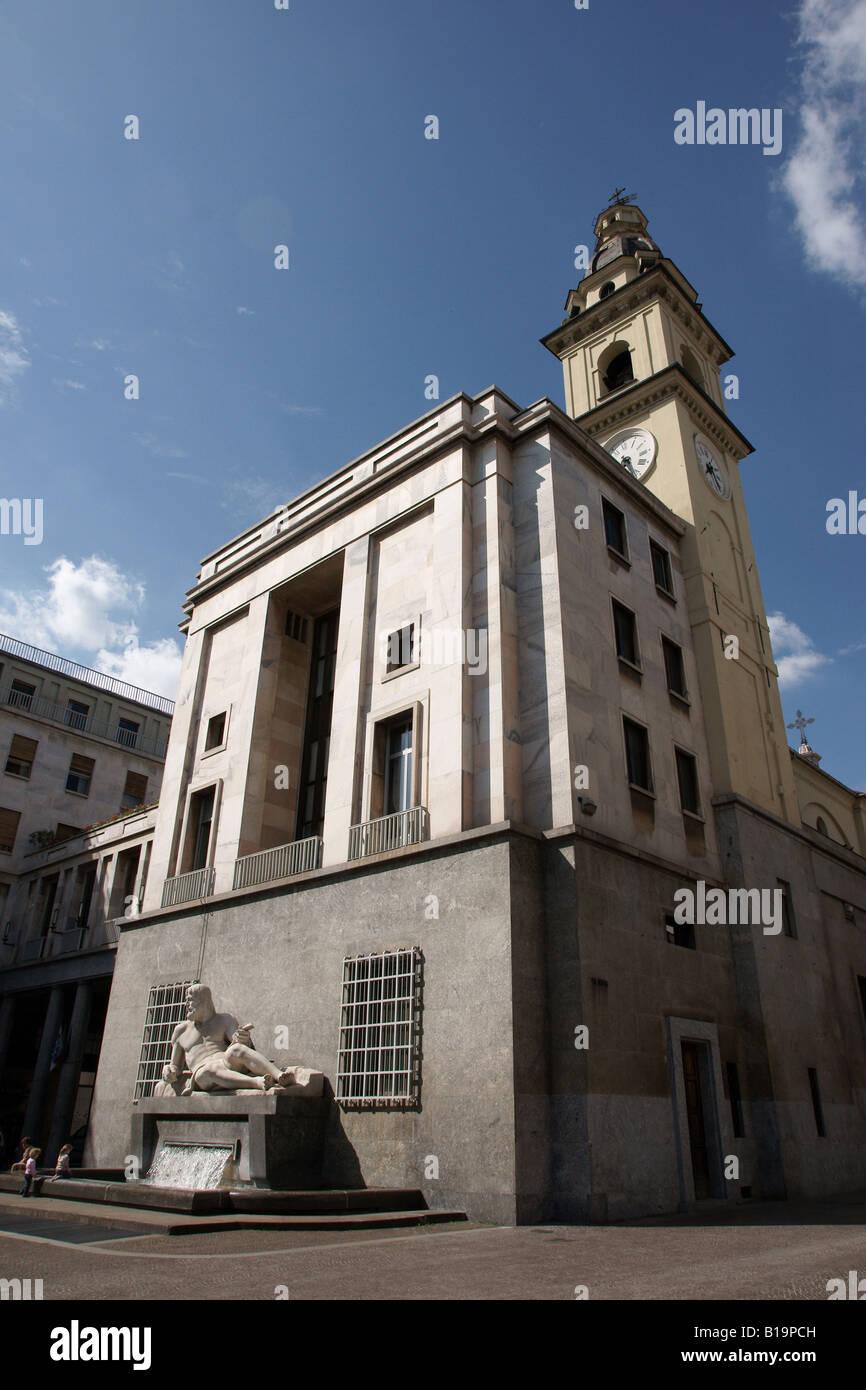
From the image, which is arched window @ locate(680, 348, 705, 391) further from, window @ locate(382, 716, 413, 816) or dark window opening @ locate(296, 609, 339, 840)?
window @ locate(382, 716, 413, 816)

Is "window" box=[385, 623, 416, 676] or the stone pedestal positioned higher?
"window" box=[385, 623, 416, 676]

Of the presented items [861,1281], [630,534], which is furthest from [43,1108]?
[861,1281]

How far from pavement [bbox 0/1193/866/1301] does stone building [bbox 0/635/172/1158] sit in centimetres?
1892

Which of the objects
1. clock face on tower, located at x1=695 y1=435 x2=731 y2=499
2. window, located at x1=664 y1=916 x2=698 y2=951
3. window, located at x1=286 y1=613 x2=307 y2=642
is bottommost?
window, located at x1=664 y1=916 x2=698 y2=951

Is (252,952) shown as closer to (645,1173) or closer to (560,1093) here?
(560,1093)

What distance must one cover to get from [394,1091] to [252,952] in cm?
527

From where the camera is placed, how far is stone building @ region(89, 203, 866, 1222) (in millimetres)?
13883

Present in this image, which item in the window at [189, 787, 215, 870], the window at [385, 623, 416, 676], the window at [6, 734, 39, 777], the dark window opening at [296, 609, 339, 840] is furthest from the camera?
the window at [6, 734, 39, 777]

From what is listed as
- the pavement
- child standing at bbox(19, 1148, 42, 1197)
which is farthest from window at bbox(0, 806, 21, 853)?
the pavement

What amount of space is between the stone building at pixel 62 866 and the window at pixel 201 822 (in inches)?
235

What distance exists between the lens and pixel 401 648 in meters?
19.2

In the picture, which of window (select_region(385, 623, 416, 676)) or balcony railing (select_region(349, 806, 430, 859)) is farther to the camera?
window (select_region(385, 623, 416, 676))

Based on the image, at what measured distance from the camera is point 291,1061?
53.9 ft

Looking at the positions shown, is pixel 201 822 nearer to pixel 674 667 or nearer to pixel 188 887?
pixel 188 887
